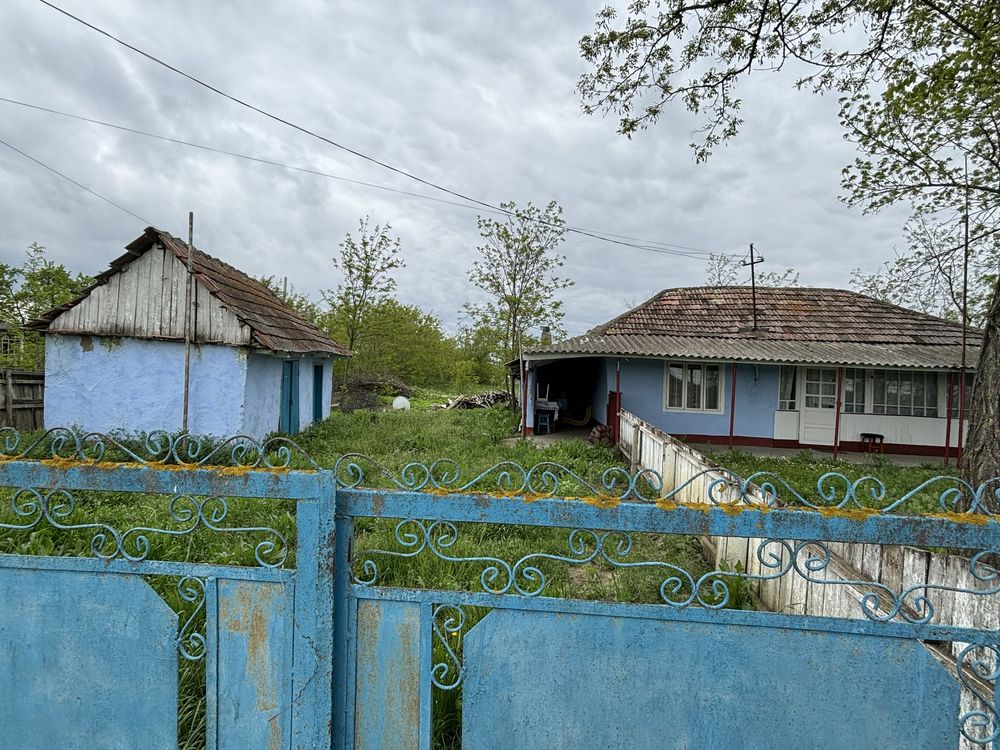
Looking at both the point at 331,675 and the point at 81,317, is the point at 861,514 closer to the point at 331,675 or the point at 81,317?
the point at 331,675

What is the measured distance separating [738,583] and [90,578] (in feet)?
13.7

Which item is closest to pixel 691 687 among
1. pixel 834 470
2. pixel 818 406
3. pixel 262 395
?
pixel 262 395

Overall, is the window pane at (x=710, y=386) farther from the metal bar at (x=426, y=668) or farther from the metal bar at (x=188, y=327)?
the metal bar at (x=426, y=668)

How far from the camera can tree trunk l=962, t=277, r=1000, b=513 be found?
4.22 metres

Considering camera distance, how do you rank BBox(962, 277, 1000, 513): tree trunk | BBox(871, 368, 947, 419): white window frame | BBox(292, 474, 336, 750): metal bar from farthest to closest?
BBox(871, 368, 947, 419): white window frame
BBox(962, 277, 1000, 513): tree trunk
BBox(292, 474, 336, 750): metal bar

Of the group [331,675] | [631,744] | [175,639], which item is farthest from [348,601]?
[631,744]

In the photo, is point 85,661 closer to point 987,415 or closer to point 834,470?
point 987,415

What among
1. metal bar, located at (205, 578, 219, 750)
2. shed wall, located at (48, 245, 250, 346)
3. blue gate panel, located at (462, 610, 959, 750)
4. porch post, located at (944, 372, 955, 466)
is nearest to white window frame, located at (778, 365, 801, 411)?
porch post, located at (944, 372, 955, 466)

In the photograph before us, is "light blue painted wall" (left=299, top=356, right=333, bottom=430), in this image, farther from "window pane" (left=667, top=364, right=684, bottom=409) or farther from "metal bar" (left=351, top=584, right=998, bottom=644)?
"metal bar" (left=351, top=584, right=998, bottom=644)

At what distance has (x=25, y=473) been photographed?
1.88 meters

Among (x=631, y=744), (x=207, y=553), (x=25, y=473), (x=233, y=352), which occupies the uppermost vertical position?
(x=233, y=352)

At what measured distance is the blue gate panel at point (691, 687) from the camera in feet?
5.48

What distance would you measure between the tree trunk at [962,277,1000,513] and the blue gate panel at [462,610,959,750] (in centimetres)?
368

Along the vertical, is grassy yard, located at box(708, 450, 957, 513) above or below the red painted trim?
below
